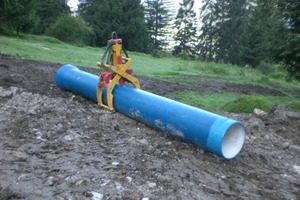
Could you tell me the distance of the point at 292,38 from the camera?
12469 mm

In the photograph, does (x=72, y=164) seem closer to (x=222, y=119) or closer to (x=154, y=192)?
(x=154, y=192)

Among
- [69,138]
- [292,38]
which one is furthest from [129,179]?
[292,38]

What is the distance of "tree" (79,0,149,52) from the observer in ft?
147

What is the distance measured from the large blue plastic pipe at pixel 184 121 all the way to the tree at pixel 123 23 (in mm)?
39157

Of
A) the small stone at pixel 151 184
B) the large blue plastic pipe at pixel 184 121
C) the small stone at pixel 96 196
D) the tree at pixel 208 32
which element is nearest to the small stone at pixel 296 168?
the large blue plastic pipe at pixel 184 121

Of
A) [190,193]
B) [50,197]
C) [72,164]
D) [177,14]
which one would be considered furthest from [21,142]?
[177,14]

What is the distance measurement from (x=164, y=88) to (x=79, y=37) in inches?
1130

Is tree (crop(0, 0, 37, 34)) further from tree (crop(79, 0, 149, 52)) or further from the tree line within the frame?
tree (crop(79, 0, 149, 52))

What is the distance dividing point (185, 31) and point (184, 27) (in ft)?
4.48

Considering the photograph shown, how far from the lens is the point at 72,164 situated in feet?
14.0

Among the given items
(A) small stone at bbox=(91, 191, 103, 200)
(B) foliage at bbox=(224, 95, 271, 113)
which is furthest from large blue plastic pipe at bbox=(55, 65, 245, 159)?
(B) foliage at bbox=(224, 95, 271, 113)

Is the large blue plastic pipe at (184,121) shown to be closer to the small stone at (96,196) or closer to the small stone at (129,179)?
the small stone at (129,179)

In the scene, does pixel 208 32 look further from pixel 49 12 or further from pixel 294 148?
pixel 294 148

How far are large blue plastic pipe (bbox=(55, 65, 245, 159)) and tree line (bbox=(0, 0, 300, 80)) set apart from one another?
8.29 metres
